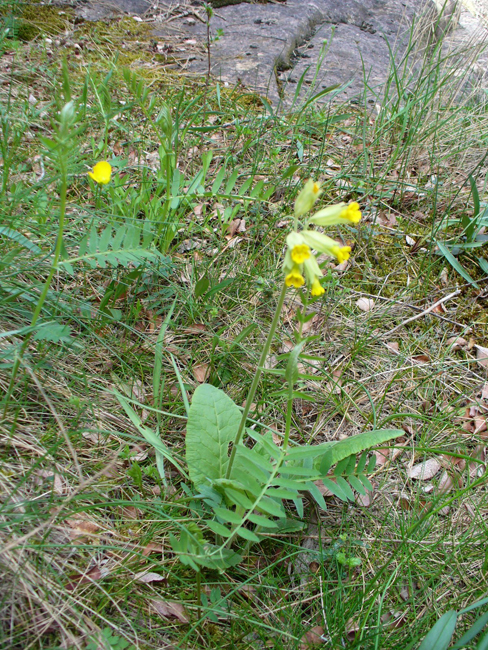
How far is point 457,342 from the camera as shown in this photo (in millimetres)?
2535

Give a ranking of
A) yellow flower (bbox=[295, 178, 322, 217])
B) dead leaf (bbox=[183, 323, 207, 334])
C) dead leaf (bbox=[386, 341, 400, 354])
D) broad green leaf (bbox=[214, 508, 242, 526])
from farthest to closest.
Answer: dead leaf (bbox=[386, 341, 400, 354]), dead leaf (bbox=[183, 323, 207, 334]), broad green leaf (bbox=[214, 508, 242, 526]), yellow flower (bbox=[295, 178, 322, 217])

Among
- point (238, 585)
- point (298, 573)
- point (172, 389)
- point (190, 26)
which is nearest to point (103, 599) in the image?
point (238, 585)

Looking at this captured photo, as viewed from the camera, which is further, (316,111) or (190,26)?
(190,26)

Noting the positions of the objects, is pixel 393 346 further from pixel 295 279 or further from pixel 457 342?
pixel 295 279

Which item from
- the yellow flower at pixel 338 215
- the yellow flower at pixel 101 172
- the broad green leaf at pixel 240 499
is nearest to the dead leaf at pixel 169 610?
the broad green leaf at pixel 240 499

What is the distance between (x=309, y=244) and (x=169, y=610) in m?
1.21

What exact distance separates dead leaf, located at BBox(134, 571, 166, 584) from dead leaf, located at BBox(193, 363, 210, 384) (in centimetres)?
84

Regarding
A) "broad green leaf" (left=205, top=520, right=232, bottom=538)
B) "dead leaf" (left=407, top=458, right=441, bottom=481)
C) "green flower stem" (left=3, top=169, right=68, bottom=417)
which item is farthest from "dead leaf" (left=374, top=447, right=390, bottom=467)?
"green flower stem" (left=3, top=169, right=68, bottom=417)

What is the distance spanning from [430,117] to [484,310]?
140 centimetres

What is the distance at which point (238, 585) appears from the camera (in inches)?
58.8

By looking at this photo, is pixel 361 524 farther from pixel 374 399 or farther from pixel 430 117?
pixel 430 117

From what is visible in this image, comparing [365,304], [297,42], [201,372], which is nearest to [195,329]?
[201,372]

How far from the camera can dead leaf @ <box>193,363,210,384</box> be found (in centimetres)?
216

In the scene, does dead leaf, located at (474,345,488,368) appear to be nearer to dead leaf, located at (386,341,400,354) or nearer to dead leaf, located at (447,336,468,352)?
dead leaf, located at (447,336,468,352)
